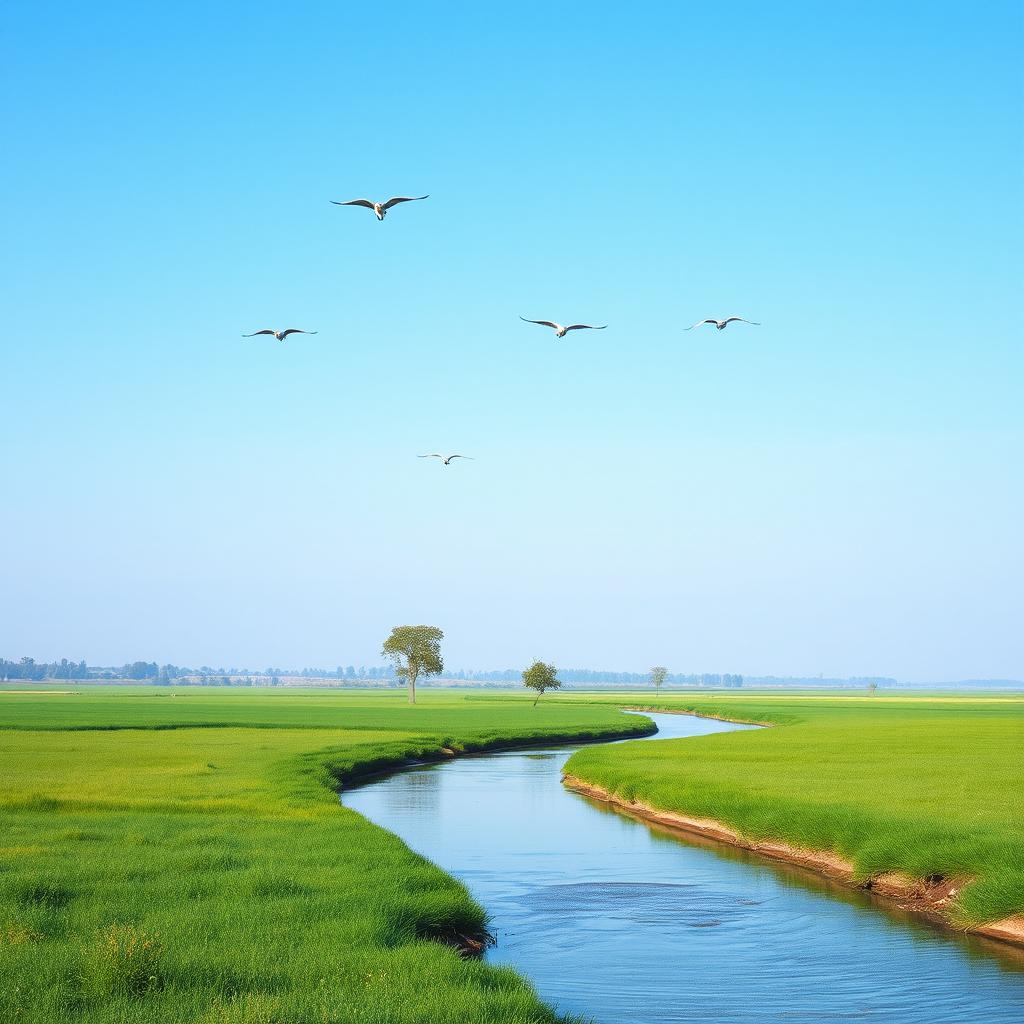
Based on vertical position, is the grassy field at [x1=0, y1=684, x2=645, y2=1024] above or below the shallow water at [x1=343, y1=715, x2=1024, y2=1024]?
above

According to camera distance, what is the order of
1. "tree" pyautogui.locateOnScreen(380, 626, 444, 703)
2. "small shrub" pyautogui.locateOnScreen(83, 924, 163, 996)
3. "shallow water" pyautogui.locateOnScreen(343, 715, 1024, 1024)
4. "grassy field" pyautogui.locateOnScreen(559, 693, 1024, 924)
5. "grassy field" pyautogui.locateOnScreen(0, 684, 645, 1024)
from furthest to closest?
"tree" pyautogui.locateOnScreen(380, 626, 444, 703)
"grassy field" pyautogui.locateOnScreen(559, 693, 1024, 924)
"shallow water" pyautogui.locateOnScreen(343, 715, 1024, 1024)
"small shrub" pyautogui.locateOnScreen(83, 924, 163, 996)
"grassy field" pyautogui.locateOnScreen(0, 684, 645, 1024)

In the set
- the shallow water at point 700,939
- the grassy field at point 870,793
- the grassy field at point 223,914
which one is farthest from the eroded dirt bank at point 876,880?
the grassy field at point 223,914

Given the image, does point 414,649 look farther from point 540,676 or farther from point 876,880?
point 876,880

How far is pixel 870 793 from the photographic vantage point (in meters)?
34.2

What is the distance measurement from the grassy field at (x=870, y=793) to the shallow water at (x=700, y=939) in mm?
1253

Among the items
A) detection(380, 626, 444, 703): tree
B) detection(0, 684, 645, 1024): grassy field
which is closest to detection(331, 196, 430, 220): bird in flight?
detection(0, 684, 645, 1024): grassy field

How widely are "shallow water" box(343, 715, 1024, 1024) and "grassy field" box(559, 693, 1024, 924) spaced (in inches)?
49.3

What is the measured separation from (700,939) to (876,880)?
649 cm

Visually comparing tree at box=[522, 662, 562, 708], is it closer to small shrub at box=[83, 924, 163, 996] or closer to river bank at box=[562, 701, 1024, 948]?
river bank at box=[562, 701, 1024, 948]

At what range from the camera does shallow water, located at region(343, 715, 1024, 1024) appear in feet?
52.7

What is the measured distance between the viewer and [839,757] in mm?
50781

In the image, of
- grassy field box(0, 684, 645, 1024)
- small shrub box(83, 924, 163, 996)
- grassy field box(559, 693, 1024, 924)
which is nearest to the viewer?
grassy field box(0, 684, 645, 1024)

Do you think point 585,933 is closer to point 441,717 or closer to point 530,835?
point 530,835

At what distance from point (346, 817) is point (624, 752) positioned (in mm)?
29702
